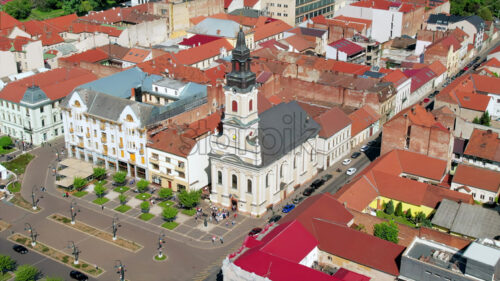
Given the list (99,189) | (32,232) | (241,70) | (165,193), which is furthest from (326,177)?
(32,232)

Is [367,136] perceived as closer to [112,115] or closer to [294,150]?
[294,150]

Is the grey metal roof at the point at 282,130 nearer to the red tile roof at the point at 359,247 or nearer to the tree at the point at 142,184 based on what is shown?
the red tile roof at the point at 359,247

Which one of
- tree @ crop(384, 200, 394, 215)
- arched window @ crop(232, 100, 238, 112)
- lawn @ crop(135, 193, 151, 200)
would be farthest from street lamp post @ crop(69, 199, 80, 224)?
tree @ crop(384, 200, 394, 215)

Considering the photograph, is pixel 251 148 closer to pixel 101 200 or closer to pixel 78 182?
pixel 101 200

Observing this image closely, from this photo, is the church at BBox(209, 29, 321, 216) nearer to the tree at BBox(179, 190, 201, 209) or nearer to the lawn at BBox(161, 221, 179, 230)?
the tree at BBox(179, 190, 201, 209)

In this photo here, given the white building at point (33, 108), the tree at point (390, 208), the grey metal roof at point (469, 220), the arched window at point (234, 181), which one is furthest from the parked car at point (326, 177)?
the white building at point (33, 108)

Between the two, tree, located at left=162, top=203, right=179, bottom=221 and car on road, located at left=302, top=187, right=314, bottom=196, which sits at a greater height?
tree, located at left=162, top=203, right=179, bottom=221
